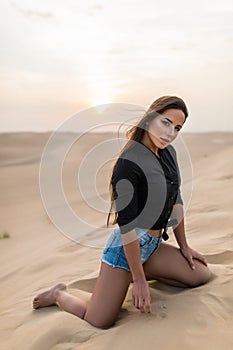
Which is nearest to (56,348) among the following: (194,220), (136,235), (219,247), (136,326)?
(136,326)

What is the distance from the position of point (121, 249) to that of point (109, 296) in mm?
298

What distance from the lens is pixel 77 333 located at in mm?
2625

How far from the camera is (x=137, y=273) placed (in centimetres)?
260

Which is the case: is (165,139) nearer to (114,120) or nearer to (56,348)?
(114,120)

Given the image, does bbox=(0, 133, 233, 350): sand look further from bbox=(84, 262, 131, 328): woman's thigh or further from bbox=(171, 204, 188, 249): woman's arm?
bbox=(171, 204, 188, 249): woman's arm

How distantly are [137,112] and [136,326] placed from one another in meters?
1.24

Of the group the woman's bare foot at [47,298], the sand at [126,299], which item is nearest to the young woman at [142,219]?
the sand at [126,299]

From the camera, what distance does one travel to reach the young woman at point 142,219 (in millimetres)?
2611

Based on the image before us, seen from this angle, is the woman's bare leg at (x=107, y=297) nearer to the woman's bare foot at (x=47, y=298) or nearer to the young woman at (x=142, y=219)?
the young woman at (x=142, y=219)

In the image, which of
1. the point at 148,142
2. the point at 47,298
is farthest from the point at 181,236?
the point at 47,298

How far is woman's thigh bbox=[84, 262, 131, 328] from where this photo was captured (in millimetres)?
2740

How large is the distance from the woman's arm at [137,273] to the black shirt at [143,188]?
65 millimetres

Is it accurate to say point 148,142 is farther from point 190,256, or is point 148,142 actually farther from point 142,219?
point 190,256

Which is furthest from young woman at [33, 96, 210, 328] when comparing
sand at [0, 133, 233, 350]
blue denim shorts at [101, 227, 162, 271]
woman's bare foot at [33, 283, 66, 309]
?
woman's bare foot at [33, 283, 66, 309]
